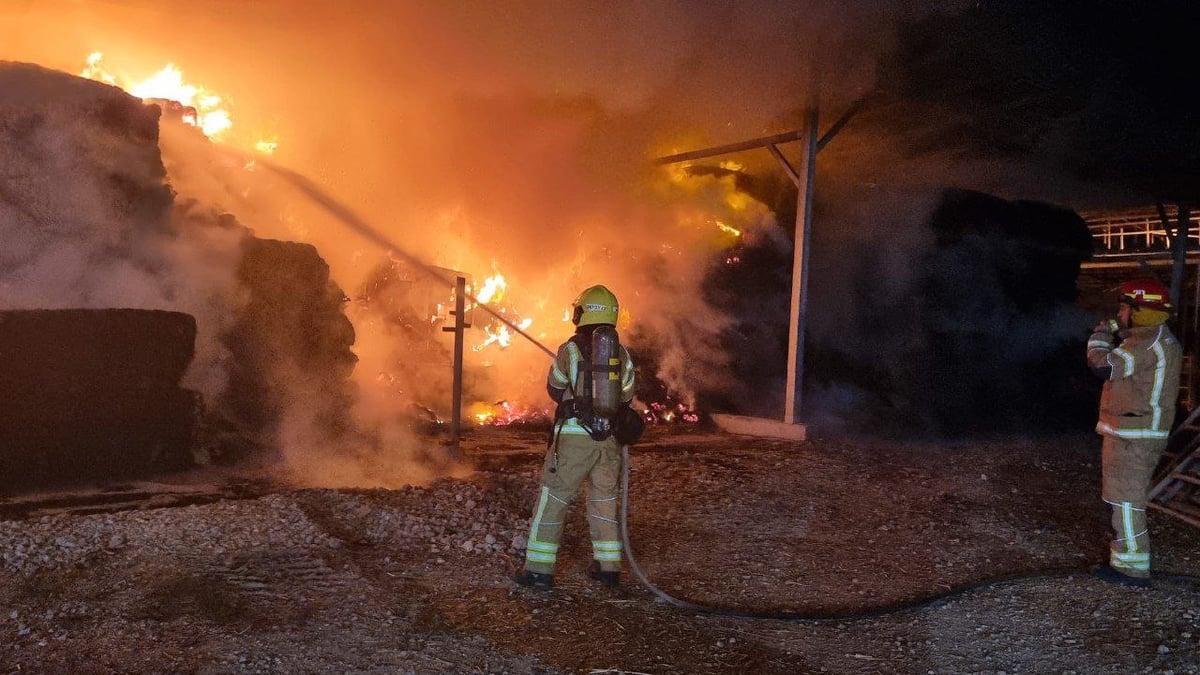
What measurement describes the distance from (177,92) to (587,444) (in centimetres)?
866

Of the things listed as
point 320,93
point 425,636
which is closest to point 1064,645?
point 425,636

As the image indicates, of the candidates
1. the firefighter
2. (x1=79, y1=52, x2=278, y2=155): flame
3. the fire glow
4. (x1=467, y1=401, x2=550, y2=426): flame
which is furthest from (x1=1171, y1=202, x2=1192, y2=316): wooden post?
(x1=79, y1=52, x2=278, y2=155): flame

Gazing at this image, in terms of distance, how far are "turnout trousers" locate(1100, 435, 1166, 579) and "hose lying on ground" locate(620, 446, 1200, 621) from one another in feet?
0.72

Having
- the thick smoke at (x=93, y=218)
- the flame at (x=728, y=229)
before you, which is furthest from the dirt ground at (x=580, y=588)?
the flame at (x=728, y=229)

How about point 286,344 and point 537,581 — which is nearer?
point 537,581

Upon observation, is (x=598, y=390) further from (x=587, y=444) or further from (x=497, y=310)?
(x=497, y=310)

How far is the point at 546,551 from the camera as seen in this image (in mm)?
4402

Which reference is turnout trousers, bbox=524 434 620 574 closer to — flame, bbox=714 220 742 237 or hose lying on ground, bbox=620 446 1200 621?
hose lying on ground, bbox=620 446 1200 621

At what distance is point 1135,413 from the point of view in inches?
189

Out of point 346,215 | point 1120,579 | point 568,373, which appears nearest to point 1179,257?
point 1120,579

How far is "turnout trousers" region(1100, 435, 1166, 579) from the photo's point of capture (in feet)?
15.6

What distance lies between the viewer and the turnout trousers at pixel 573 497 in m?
4.42

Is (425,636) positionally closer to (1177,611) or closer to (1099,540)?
(1177,611)

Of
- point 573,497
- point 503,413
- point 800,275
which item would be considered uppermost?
point 800,275
